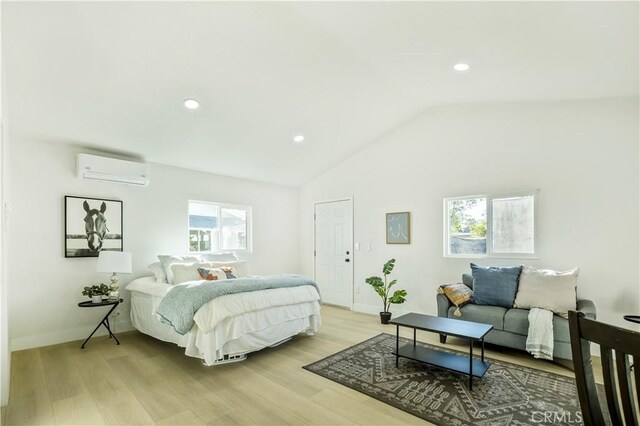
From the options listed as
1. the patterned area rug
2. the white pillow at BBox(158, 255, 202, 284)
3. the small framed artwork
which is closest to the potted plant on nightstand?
the white pillow at BBox(158, 255, 202, 284)

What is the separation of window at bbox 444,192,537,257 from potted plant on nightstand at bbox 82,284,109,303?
4453mm

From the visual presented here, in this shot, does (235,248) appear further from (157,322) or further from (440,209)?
(440,209)

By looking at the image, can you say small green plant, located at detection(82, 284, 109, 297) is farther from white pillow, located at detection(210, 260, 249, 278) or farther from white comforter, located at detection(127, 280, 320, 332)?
white pillow, located at detection(210, 260, 249, 278)

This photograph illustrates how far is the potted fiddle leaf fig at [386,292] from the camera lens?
15.7 ft

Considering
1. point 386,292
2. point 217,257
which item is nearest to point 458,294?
point 386,292

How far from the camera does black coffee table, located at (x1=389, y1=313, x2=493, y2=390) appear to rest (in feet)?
9.23

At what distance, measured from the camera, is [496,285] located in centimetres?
374

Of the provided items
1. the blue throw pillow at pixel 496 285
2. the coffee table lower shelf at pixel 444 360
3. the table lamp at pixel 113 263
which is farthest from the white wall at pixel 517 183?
the table lamp at pixel 113 263

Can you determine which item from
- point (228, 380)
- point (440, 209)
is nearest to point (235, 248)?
point (228, 380)

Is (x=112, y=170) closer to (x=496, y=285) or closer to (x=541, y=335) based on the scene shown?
(x=496, y=285)

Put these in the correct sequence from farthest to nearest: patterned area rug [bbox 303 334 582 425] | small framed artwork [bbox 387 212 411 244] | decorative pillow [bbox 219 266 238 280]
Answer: small framed artwork [bbox 387 212 411 244] < decorative pillow [bbox 219 266 238 280] < patterned area rug [bbox 303 334 582 425]

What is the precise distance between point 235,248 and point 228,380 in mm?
3091

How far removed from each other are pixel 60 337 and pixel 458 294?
477cm

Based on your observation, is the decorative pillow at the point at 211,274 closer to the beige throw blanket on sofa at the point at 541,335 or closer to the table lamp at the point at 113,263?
the table lamp at the point at 113,263
